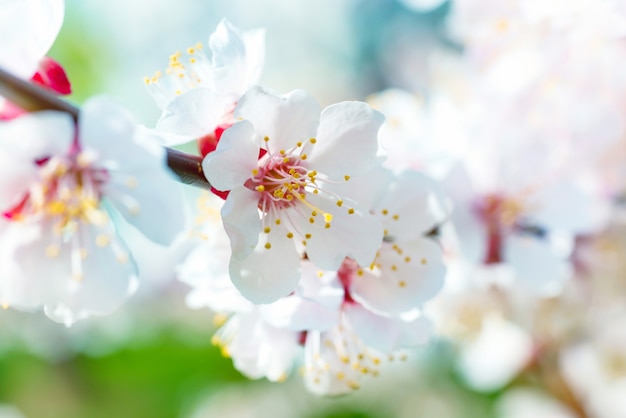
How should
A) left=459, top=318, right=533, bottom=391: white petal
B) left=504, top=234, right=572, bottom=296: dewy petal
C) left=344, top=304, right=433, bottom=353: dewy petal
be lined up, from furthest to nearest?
left=459, top=318, right=533, bottom=391: white petal, left=504, top=234, right=572, bottom=296: dewy petal, left=344, top=304, right=433, bottom=353: dewy petal

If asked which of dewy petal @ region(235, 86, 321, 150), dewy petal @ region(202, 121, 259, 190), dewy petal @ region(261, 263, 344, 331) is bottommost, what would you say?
dewy petal @ region(261, 263, 344, 331)

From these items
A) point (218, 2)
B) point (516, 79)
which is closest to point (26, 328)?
point (218, 2)

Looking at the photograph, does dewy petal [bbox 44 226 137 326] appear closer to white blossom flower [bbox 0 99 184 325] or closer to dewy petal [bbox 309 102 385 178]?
white blossom flower [bbox 0 99 184 325]

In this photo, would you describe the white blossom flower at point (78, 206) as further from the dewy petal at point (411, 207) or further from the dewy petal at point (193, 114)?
the dewy petal at point (411, 207)

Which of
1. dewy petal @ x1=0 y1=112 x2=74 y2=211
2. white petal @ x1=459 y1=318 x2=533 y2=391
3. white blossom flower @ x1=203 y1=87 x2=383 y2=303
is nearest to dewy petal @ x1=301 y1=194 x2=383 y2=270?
white blossom flower @ x1=203 y1=87 x2=383 y2=303

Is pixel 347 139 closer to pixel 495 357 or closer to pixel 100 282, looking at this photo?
pixel 100 282
